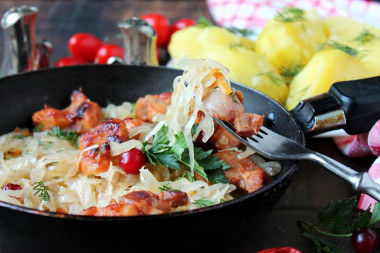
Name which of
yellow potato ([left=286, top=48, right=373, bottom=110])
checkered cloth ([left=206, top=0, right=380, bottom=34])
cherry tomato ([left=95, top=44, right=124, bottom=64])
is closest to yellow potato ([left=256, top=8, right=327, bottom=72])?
yellow potato ([left=286, top=48, right=373, bottom=110])

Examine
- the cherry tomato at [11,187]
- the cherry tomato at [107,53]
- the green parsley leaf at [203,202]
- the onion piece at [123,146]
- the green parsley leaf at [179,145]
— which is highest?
the green parsley leaf at [179,145]

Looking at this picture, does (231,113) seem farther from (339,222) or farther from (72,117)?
(72,117)

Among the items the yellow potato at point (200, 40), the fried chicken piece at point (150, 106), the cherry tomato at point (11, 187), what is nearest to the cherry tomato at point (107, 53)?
the yellow potato at point (200, 40)

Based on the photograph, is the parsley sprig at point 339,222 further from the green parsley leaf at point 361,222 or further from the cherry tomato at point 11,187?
the cherry tomato at point 11,187

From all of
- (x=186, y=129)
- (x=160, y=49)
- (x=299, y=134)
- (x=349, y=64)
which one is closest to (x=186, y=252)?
(x=186, y=129)

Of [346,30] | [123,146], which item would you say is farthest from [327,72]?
[123,146]

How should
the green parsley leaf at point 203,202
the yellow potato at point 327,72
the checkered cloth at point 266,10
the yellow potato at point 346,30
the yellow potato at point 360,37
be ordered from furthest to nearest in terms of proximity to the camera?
the checkered cloth at point 266,10, the yellow potato at point 346,30, the yellow potato at point 360,37, the yellow potato at point 327,72, the green parsley leaf at point 203,202
